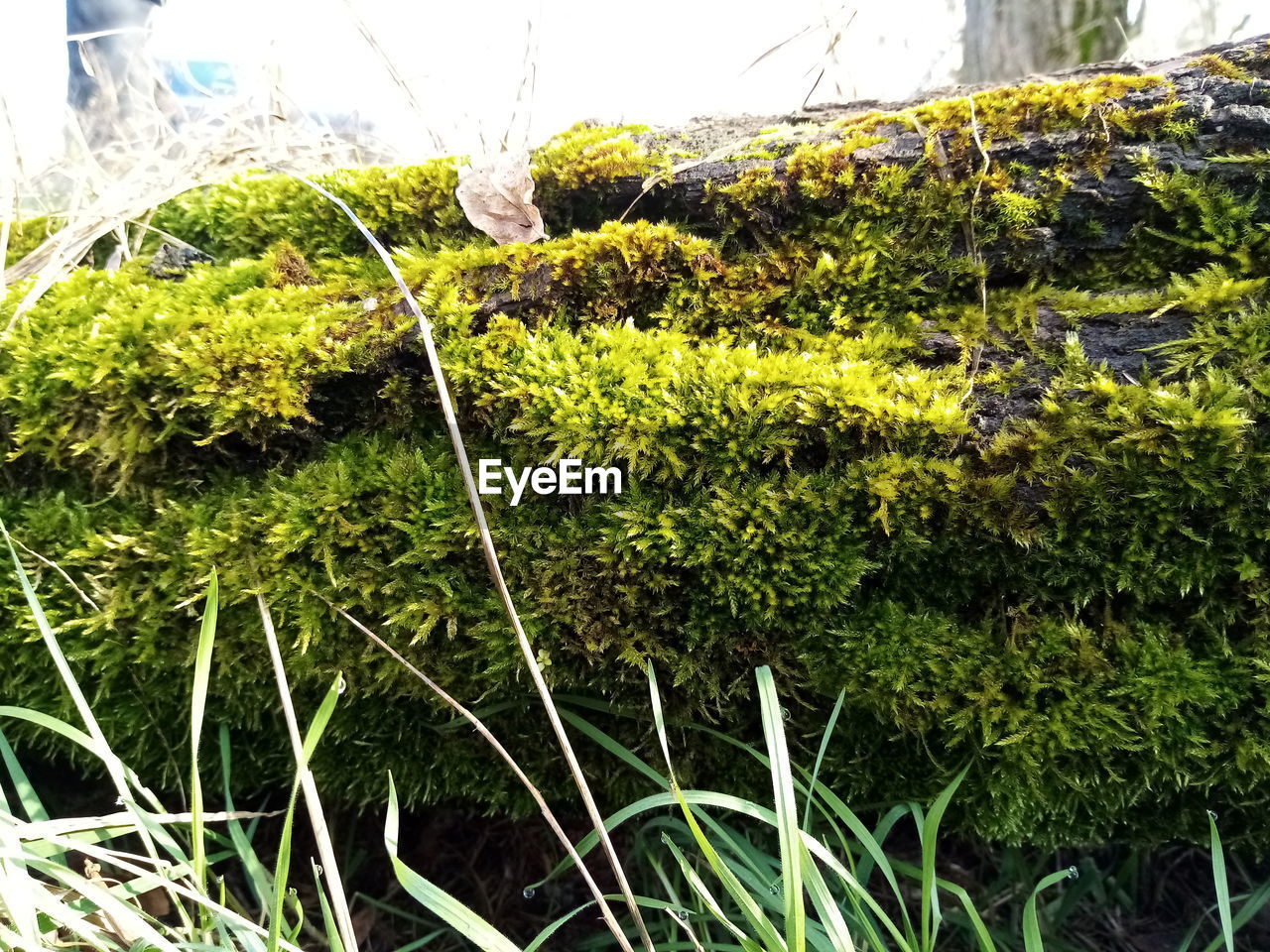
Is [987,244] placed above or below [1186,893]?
above

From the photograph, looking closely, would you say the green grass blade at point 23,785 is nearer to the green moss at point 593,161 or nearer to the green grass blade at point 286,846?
the green grass blade at point 286,846

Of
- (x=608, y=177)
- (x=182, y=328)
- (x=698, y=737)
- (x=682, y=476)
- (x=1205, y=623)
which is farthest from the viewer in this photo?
(x=608, y=177)

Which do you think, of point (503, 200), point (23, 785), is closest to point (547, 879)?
point (23, 785)

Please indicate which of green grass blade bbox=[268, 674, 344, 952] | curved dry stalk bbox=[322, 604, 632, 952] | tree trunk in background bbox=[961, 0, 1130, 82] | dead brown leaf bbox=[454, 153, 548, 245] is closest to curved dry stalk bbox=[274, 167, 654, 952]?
curved dry stalk bbox=[322, 604, 632, 952]

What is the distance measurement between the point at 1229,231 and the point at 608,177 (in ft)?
4.55

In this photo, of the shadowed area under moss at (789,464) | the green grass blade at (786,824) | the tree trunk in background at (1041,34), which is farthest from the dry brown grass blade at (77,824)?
the tree trunk in background at (1041,34)

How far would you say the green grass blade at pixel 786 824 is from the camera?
0.93 m

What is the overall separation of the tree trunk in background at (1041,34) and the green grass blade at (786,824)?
5.09m

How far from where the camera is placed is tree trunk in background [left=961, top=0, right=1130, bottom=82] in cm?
429

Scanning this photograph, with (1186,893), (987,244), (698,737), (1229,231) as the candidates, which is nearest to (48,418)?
(698,737)

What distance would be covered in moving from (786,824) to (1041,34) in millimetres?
5450

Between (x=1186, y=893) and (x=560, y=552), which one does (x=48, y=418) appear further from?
(x=1186, y=893)

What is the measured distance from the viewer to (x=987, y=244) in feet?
5.03

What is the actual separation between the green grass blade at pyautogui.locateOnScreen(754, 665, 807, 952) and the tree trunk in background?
16.7 feet
